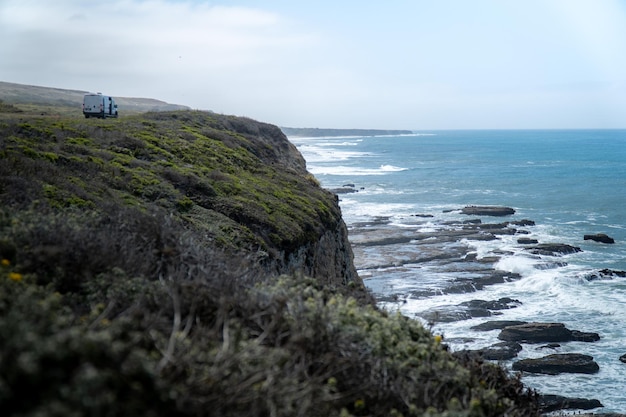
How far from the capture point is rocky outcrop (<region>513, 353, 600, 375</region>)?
21.6 meters

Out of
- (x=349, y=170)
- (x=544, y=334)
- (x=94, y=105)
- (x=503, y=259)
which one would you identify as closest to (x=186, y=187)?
(x=544, y=334)

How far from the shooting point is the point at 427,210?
57688 millimetres

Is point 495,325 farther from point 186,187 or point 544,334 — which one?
point 186,187

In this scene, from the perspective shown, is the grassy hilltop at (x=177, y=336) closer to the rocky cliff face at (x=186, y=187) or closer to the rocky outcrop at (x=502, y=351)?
the rocky cliff face at (x=186, y=187)

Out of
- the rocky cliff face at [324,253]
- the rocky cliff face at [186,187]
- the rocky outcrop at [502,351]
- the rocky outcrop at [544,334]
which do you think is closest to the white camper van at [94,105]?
the rocky cliff face at [186,187]

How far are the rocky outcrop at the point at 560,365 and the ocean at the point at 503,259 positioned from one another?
339 mm

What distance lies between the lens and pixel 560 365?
21.9 metres

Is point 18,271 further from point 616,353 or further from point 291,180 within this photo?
point 616,353

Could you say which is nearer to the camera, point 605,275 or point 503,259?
point 605,275

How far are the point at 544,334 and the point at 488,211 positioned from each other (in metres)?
31.6

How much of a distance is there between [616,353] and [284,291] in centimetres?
2014

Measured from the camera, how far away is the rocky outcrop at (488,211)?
180 ft

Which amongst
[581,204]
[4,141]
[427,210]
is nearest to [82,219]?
[4,141]

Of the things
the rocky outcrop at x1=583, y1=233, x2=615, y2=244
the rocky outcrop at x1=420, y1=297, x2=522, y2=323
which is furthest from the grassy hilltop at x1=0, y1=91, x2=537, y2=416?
the rocky outcrop at x1=583, y1=233, x2=615, y2=244
